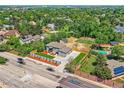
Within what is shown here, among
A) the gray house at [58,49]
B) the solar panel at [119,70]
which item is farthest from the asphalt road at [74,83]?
the gray house at [58,49]

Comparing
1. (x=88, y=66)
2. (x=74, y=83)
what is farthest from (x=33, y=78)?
(x=88, y=66)

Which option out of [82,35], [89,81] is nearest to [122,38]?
[82,35]

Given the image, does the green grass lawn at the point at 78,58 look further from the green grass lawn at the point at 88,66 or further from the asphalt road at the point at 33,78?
the asphalt road at the point at 33,78

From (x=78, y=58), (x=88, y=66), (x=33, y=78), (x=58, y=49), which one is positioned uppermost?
(x=58, y=49)

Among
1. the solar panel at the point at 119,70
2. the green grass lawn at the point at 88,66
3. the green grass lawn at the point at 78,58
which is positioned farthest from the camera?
the green grass lawn at the point at 78,58

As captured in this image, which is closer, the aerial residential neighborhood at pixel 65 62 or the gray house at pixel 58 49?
the aerial residential neighborhood at pixel 65 62

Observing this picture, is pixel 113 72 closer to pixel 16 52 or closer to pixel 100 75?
pixel 100 75

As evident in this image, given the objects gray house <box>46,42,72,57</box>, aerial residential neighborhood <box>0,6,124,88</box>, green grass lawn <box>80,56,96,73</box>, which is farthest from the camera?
gray house <box>46,42,72,57</box>

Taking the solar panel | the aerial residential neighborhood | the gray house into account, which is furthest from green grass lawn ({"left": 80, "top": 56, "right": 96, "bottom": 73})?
the gray house

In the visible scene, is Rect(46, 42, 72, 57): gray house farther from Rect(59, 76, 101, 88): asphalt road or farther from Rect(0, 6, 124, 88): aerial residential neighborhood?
Rect(59, 76, 101, 88): asphalt road

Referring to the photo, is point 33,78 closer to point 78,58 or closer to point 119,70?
point 78,58
